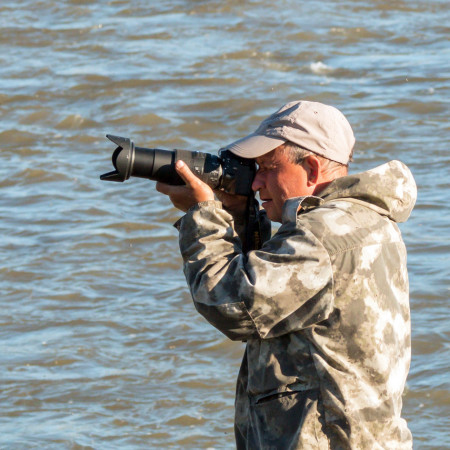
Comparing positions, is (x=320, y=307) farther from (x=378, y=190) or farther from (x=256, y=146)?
(x=256, y=146)

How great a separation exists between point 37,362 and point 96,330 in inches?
17.4

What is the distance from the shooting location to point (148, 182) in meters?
7.65

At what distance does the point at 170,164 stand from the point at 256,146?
22 cm

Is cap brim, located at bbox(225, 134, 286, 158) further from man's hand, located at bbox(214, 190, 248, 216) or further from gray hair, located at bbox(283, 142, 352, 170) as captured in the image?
man's hand, located at bbox(214, 190, 248, 216)

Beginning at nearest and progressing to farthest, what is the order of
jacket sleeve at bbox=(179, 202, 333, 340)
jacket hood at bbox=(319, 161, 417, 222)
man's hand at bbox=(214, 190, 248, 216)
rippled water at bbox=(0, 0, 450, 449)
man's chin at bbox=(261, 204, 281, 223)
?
jacket sleeve at bbox=(179, 202, 333, 340)
jacket hood at bbox=(319, 161, 417, 222)
man's chin at bbox=(261, 204, 281, 223)
man's hand at bbox=(214, 190, 248, 216)
rippled water at bbox=(0, 0, 450, 449)

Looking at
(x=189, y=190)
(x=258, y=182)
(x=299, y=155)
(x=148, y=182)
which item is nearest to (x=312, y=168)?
(x=299, y=155)

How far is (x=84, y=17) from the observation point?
467 inches

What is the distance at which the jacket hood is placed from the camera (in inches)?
95.4

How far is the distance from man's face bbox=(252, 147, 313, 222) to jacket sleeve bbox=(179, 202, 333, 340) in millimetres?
184

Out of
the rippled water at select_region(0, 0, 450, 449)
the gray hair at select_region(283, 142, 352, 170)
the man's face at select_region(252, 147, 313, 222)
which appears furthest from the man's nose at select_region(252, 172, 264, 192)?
the rippled water at select_region(0, 0, 450, 449)

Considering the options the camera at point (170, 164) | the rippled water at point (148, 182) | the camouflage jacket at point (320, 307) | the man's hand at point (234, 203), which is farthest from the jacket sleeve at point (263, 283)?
the rippled water at point (148, 182)

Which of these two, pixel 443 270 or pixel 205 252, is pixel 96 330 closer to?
pixel 443 270

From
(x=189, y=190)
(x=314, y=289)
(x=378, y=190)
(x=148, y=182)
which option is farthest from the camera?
(x=148, y=182)

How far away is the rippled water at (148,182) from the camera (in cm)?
482
